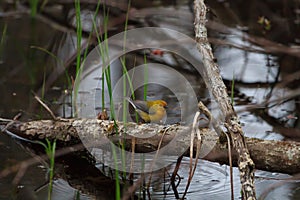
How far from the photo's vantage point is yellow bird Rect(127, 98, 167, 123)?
310cm

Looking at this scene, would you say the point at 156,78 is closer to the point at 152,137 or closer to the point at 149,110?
the point at 149,110

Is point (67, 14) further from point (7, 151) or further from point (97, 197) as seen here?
point (97, 197)

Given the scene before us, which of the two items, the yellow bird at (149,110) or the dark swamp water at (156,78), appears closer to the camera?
the dark swamp water at (156,78)

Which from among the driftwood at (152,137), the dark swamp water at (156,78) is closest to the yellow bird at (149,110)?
the driftwood at (152,137)

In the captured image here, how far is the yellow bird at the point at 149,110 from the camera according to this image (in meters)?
3.10

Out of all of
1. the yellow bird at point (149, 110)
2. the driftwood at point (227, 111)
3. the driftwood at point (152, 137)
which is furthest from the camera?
the yellow bird at point (149, 110)

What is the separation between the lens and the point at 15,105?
13.3 ft

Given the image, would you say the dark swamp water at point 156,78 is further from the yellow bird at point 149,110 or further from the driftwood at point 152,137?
the yellow bird at point 149,110

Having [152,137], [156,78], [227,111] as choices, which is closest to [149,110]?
[152,137]

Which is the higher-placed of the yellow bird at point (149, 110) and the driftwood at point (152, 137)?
the yellow bird at point (149, 110)

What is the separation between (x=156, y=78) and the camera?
4664 mm

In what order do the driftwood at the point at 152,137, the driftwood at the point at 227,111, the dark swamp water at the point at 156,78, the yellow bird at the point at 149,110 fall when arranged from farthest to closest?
1. the yellow bird at the point at 149,110
2. the dark swamp water at the point at 156,78
3. the driftwood at the point at 152,137
4. the driftwood at the point at 227,111

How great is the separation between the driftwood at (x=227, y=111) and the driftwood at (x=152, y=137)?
0.57 feet

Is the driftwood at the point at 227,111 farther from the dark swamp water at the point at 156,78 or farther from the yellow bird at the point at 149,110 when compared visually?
the yellow bird at the point at 149,110
